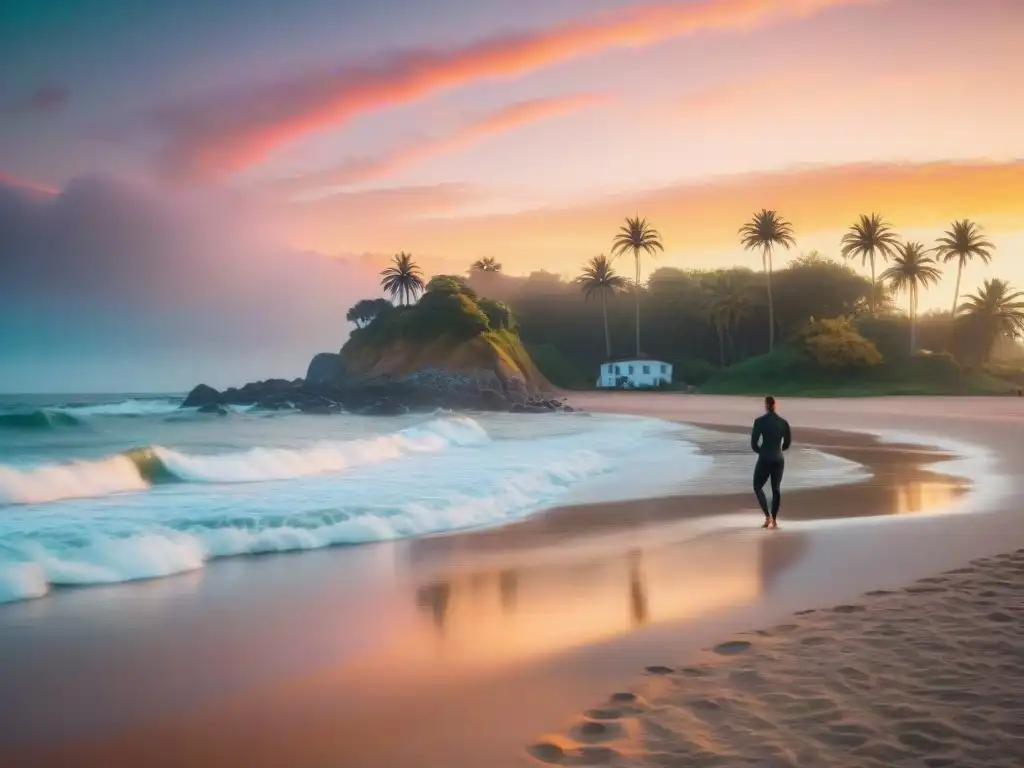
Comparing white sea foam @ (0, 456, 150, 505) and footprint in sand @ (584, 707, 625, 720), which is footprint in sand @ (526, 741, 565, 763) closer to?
footprint in sand @ (584, 707, 625, 720)

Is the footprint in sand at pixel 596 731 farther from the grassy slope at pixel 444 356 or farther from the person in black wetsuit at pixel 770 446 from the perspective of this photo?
the grassy slope at pixel 444 356

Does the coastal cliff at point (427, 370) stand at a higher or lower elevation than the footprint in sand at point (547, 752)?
higher

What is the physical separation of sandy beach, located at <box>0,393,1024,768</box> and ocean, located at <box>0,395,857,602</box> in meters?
0.76

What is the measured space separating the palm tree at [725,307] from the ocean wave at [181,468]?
59137 mm

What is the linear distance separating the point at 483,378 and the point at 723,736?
188ft

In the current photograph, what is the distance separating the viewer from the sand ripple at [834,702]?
12.3 feet

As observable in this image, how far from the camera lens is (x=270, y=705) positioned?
15.5 ft

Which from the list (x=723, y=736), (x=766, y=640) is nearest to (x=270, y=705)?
(x=723, y=736)

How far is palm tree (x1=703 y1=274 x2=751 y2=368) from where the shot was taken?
262ft

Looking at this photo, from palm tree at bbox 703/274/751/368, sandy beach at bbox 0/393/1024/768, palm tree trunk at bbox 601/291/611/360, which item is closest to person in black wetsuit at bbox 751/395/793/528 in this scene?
sandy beach at bbox 0/393/1024/768

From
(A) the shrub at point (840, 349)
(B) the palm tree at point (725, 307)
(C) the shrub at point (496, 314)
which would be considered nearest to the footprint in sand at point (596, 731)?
(A) the shrub at point (840, 349)

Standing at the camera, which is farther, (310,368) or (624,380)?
(310,368)

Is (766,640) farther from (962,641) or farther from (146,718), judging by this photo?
(146,718)


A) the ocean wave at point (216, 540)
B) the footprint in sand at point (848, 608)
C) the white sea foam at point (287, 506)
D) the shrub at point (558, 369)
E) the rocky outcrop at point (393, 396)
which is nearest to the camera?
the footprint in sand at point (848, 608)
